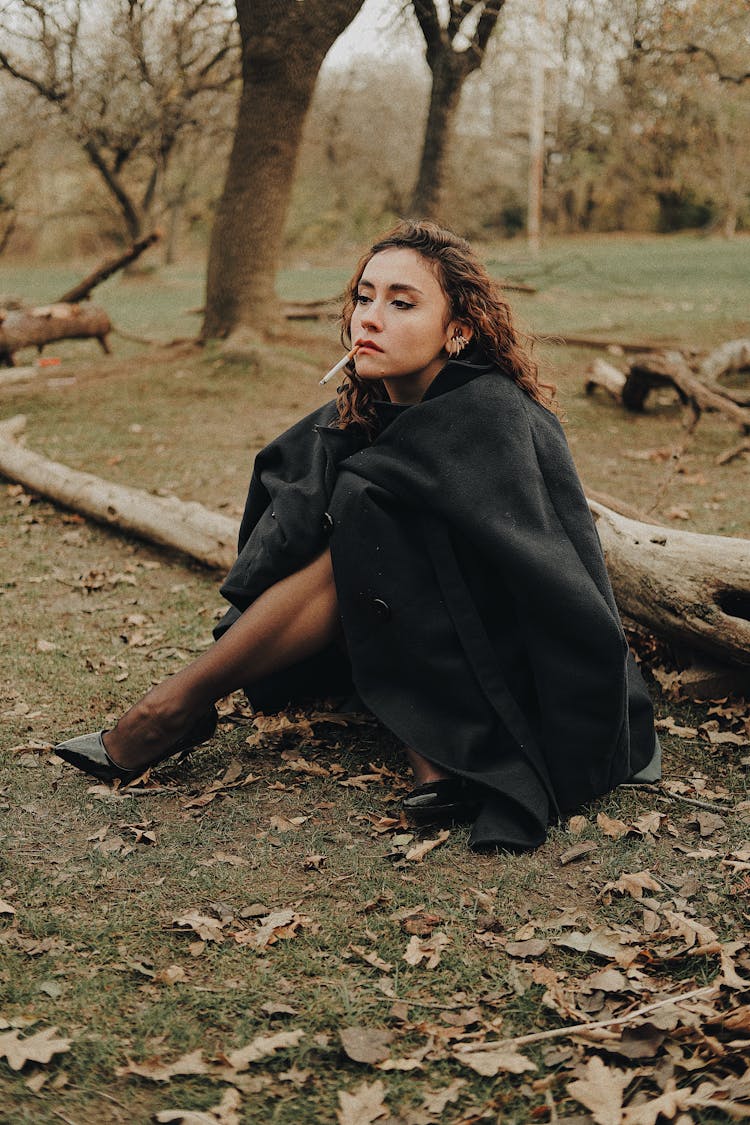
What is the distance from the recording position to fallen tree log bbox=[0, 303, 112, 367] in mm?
11703

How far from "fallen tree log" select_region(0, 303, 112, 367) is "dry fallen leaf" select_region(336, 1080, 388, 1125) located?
418 inches

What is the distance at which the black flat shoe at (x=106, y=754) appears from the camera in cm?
355

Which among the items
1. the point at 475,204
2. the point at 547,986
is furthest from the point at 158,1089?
the point at 475,204

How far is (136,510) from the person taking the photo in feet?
20.9

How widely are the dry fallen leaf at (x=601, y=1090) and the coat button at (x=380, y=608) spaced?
4.51 ft

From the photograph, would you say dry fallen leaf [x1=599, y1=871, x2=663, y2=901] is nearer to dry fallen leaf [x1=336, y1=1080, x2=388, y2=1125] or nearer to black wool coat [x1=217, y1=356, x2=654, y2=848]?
black wool coat [x1=217, y1=356, x2=654, y2=848]

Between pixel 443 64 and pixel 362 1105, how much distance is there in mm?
12735

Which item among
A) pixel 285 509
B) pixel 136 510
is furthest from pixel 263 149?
pixel 285 509

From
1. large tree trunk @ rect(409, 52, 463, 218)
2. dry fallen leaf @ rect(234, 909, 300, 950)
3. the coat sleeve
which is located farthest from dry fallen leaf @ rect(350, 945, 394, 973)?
large tree trunk @ rect(409, 52, 463, 218)

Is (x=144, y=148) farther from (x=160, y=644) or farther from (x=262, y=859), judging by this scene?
(x=262, y=859)

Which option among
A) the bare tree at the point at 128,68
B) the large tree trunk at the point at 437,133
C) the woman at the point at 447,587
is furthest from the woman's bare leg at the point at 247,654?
the bare tree at the point at 128,68

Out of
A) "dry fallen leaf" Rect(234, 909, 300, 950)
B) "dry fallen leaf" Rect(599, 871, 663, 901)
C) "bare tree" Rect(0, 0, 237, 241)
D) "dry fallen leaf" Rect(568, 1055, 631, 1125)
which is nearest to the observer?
"dry fallen leaf" Rect(568, 1055, 631, 1125)

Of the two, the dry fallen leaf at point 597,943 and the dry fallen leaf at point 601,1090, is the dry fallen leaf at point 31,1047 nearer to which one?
the dry fallen leaf at point 601,1090

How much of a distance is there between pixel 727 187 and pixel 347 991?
27932mm
